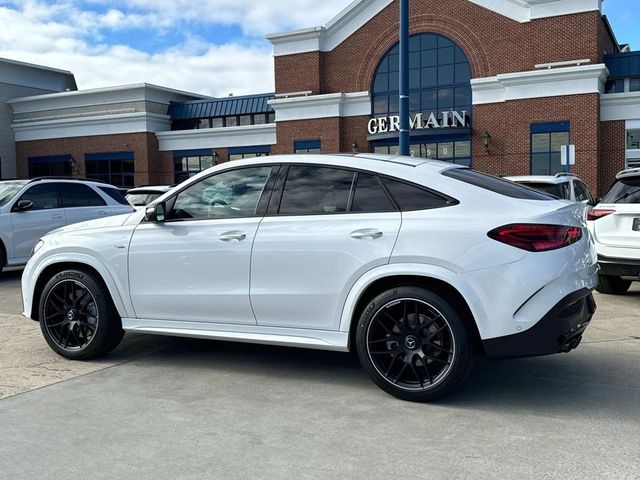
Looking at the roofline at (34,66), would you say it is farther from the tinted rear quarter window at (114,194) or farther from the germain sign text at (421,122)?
the tinted rear quarter window at (114,194)

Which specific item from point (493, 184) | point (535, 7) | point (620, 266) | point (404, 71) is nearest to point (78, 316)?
point (493, 184)

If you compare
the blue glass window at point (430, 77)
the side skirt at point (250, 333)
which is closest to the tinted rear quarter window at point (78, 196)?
the side skirt at point (250, 333)

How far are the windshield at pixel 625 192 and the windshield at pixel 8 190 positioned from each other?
962cm

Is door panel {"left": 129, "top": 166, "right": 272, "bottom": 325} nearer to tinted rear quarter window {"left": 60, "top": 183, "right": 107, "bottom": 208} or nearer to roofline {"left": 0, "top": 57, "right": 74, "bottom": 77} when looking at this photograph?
tinted rear quarter window {"left": 60, "top": 183, "right": 107, "bottom": 208}

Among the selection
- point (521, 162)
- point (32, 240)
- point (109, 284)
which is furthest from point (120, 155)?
point (109, 284)

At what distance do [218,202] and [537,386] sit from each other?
2.84 meters

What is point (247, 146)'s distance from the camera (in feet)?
116

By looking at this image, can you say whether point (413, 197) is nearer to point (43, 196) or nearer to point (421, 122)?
point (43, 196)

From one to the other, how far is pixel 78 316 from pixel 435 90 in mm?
26742

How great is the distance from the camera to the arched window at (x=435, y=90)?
29031 millimetres

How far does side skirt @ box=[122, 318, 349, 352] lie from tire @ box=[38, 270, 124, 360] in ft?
0.63

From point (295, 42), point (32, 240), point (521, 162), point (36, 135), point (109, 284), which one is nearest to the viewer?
point (109, 284)

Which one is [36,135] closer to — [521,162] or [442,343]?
[521,162]

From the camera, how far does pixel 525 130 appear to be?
88.6ft
